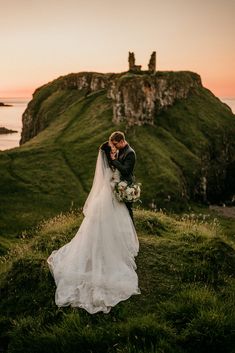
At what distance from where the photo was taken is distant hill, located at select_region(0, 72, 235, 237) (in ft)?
312

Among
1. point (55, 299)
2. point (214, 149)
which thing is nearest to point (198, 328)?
point (55, 299)

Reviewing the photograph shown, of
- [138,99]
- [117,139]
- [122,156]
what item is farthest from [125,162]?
[138,99]

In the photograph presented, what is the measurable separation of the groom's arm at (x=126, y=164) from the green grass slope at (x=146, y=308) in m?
2.92

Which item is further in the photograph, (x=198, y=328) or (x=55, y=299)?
(x=55, y=299)

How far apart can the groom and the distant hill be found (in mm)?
63894

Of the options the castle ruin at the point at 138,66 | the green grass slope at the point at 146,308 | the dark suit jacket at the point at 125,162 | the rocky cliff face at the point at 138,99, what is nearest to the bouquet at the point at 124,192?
the dark suit jacket at the point at 125,162

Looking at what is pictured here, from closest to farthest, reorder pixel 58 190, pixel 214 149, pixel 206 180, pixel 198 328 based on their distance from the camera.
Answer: pixel 198 328 → pixel 58 190 → pixel 206 180 → pixel 214 149

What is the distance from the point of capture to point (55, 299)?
37.8 feet

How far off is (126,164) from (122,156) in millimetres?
369

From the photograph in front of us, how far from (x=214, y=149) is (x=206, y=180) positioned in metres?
14.2

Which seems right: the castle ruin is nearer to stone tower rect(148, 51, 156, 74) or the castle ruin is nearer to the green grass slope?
stone tower rect(148, 51, 156, 74)

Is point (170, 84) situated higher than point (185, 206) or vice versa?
point (170, 84)

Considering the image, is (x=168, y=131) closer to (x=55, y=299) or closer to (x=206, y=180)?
(x=206, y=180)

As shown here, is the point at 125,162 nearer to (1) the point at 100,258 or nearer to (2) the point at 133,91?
(1) the point at 100,258
